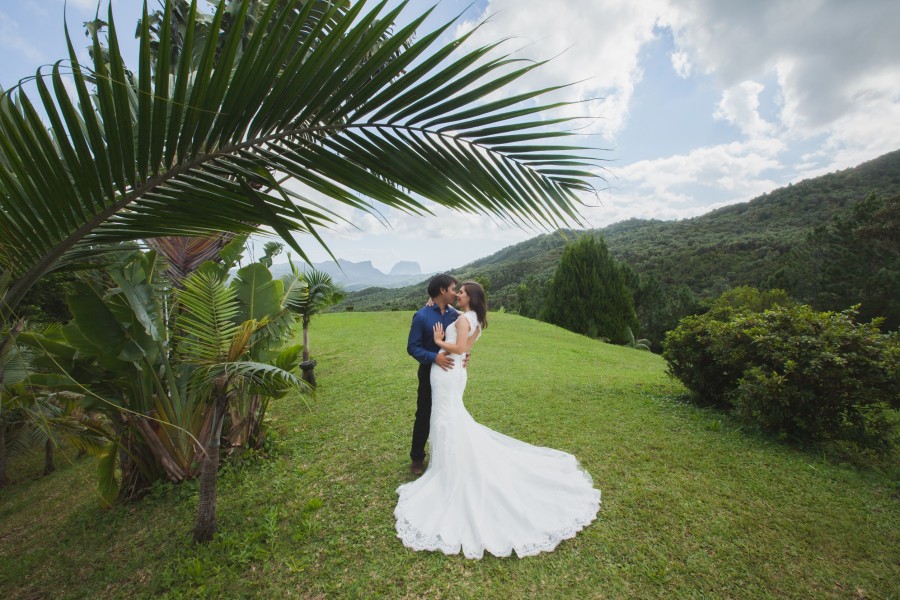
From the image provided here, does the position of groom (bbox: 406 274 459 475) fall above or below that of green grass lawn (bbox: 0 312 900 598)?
above

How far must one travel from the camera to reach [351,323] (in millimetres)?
19469

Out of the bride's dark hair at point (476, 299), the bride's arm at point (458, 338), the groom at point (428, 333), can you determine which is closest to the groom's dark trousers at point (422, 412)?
the groom at point (428, 333)

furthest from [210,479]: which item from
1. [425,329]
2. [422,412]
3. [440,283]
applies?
[440,283]

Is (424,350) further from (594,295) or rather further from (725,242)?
(725,242)

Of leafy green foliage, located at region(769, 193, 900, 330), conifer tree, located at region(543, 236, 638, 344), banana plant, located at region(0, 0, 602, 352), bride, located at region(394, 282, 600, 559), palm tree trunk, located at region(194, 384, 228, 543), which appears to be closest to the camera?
banana plant, located at region(0, 0, 602, 352)

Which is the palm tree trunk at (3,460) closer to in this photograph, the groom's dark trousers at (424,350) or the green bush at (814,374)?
the groom's dark trousers at (424,350)

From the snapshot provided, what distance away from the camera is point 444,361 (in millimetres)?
3605

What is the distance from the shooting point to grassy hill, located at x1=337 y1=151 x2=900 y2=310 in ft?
135

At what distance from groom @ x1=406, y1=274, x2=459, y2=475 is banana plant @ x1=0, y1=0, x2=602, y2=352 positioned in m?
2.56

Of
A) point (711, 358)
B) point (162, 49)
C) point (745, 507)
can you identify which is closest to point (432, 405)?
point (745, 507)

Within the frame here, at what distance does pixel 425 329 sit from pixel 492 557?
1.97 metres

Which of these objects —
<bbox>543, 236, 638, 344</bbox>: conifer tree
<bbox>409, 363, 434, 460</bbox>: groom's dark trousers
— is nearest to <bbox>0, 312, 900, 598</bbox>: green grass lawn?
<bbox>409, 363, 434, 460</bbox>: groom's dark trousers

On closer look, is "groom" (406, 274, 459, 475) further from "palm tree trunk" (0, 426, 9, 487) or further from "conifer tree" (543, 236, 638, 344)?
"conifer tree" (543, 236, 638, 344)

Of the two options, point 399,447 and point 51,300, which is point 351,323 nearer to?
point 51,300
